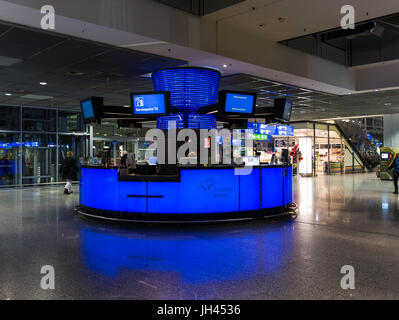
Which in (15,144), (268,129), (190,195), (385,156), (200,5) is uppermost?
(200,5)

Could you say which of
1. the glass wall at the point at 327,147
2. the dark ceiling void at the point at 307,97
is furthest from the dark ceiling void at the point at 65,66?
the glass wall at the point at 327,147

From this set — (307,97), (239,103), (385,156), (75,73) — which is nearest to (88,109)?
(75,73)

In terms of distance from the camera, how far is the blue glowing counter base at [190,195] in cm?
670

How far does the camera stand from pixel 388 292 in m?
3.17

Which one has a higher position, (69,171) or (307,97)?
(307,97)

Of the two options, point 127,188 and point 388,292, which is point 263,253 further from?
point 127,188

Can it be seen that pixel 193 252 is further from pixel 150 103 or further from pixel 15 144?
pixel 15 144

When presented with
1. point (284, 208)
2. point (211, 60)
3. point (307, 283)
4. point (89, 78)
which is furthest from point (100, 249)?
point (89, 78)

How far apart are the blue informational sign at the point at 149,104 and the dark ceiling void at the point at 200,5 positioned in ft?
6.54

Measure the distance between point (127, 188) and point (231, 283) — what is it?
3944mm

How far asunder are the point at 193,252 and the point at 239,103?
13.1 feet

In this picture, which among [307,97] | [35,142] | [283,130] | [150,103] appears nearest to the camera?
[150,103]

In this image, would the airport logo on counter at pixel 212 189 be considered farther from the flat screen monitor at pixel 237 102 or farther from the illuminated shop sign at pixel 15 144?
the illuminated shop sign at pixel 15 144

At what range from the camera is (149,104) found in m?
7.61
